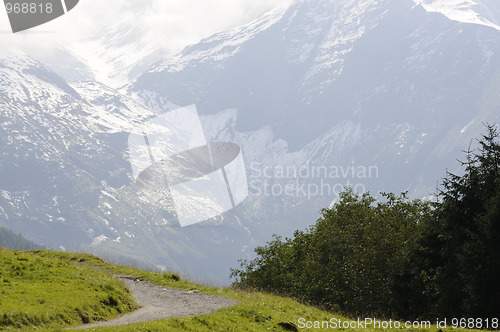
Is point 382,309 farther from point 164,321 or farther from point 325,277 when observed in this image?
point 164,321

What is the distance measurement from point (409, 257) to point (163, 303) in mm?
23908

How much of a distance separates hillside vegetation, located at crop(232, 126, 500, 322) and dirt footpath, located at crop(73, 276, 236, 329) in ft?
44.2

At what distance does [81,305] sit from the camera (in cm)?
2961

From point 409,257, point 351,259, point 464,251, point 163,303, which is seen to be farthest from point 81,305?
point 351,259

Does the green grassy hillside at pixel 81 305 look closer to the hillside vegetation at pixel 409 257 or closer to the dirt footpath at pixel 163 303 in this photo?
the dirt footpath at pixel 163 303

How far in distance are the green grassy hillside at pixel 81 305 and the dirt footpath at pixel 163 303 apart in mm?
1156

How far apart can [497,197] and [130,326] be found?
27.2 metres

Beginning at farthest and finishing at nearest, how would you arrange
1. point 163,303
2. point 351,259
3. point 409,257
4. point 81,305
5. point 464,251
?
point 351,259 < point 409,257 < point 464,251 < point 163,303 < point 81,305

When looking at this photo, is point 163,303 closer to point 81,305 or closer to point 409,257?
point 81,305

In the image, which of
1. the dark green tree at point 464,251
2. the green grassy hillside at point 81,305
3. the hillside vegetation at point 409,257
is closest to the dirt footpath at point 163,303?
the green grassy hillside at point 81,305

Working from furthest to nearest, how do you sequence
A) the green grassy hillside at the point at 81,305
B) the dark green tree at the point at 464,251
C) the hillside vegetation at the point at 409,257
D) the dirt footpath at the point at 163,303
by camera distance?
the hillside vegetation at the point at 409,257
the dark green tree at the point at 464,251
the dirt footpath at the point at 163,303
the green grassy hillside at the point at 81,305

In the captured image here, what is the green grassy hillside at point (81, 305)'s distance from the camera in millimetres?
26500

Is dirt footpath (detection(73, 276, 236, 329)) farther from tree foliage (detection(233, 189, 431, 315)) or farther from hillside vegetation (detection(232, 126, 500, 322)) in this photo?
tree foliage (detection(233, 189, 431, 315))

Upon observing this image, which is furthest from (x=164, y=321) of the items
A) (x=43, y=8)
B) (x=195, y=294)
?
(x=43, y=8)
